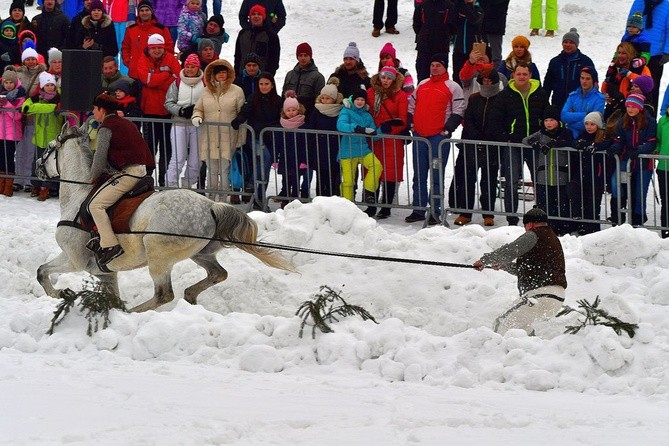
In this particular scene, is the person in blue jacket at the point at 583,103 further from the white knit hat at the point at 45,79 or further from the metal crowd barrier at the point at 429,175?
the white knit hat at the point at 45,79

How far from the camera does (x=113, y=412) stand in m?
9.15

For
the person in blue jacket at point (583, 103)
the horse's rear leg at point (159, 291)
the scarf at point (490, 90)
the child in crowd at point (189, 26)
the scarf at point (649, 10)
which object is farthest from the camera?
the child in crowd at point (189, 26)

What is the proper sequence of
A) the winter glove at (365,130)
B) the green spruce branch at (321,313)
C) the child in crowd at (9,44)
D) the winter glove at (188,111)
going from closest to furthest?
the green spruce branch at (321,313)
the winter glove at (365,130)
the winter glove at (188,111)
the child in crowd at (9,44)

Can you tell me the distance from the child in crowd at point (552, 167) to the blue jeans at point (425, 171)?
125cm

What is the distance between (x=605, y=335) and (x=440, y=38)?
10.0m

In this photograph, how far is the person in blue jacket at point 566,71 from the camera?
55.1 feet

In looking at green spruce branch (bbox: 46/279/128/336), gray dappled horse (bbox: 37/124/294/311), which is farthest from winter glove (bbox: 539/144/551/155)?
green spruce branch (bbox: 46/279/128/336)

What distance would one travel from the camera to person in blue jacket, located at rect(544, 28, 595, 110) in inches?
661

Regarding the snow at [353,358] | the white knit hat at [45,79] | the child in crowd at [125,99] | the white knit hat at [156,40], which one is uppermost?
the white knit hat at [156,40]

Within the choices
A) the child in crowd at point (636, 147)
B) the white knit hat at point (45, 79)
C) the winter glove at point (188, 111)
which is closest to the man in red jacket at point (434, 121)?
the child in crowd at point (636, 147)

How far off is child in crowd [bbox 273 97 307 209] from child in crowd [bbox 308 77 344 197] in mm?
139

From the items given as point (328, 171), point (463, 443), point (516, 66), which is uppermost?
point (516, 66)

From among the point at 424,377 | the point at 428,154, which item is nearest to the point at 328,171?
the point at 428,154

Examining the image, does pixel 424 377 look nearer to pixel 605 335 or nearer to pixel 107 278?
pixel 605 335
